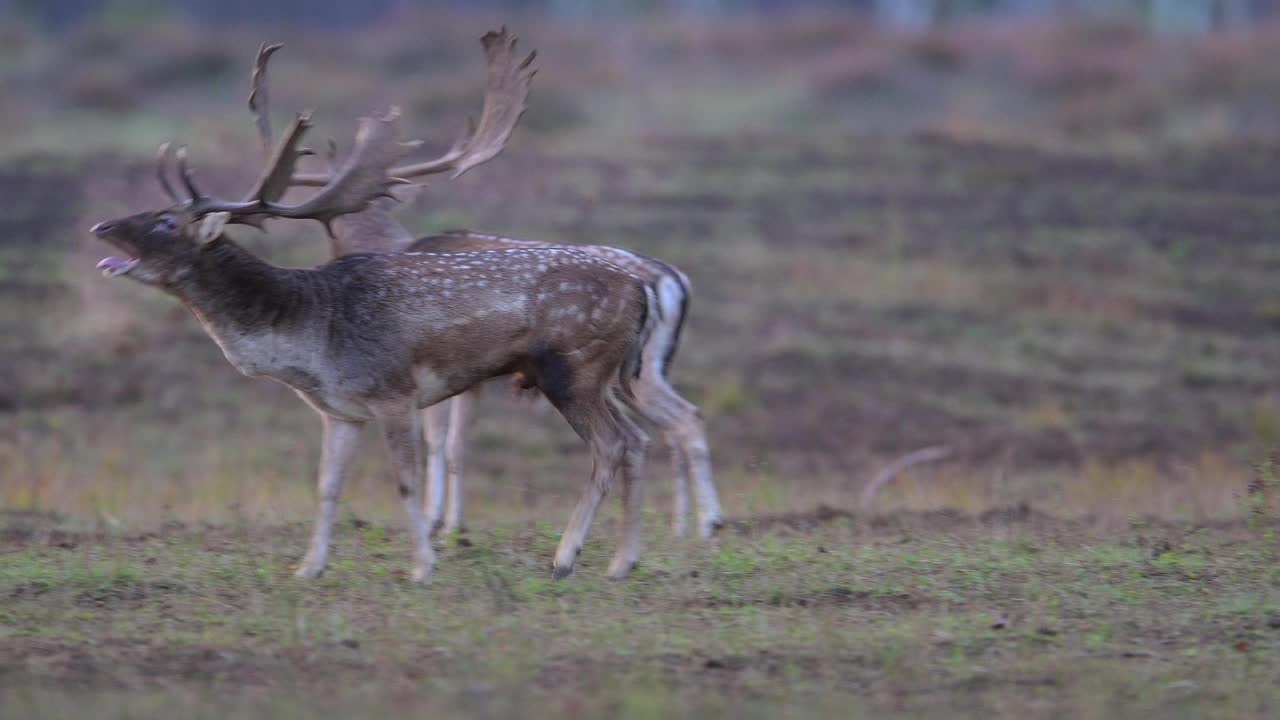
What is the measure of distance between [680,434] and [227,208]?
3653 mm

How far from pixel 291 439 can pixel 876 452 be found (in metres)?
5.34

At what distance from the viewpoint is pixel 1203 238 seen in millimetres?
22250

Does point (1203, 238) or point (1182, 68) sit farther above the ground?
point (1182, 68)

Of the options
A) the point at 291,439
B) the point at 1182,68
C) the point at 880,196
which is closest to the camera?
the point at 291,439

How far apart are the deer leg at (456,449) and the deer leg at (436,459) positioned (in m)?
0.06

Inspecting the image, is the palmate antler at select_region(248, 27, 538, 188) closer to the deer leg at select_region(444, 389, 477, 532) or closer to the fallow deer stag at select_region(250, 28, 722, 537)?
the fallow deer stag at select_region(250, 28, 722, 537)

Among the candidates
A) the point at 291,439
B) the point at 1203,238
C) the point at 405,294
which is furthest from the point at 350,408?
the point at 1203,238

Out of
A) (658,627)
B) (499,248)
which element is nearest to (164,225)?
(499,248)

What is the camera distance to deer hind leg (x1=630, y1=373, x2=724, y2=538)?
11055 mm

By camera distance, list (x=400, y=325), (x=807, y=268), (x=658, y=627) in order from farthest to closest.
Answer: (x=807, y=268) → (x=400, y=325) → (x=658, y=627)

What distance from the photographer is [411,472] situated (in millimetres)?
8961

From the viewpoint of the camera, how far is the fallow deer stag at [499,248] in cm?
1051

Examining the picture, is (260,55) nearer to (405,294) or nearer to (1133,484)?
(405,294)

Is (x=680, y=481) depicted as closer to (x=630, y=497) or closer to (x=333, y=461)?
(x=630, y=497)
